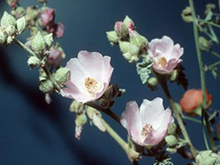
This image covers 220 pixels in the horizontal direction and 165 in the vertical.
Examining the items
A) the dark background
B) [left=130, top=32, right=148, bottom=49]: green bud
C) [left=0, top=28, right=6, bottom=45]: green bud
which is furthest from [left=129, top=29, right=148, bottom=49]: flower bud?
the dark background

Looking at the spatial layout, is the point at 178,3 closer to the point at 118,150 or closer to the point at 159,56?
A: the point at 118,150

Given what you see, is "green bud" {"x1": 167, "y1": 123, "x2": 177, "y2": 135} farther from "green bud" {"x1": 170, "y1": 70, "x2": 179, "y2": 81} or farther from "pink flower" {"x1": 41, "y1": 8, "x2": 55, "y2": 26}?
"pink flower" {"x1": 41, "y1": 8, "x2": 55, "y2": 26}

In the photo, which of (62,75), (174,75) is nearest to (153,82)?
(174,75)

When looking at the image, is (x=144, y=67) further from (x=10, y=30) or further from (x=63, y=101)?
(x=63, y=101)

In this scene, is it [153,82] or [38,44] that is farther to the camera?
[153,82]

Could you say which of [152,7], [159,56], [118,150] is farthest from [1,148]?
[159,56]

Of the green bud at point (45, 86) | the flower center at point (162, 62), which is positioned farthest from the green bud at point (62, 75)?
the flower center at point (162, 62)
